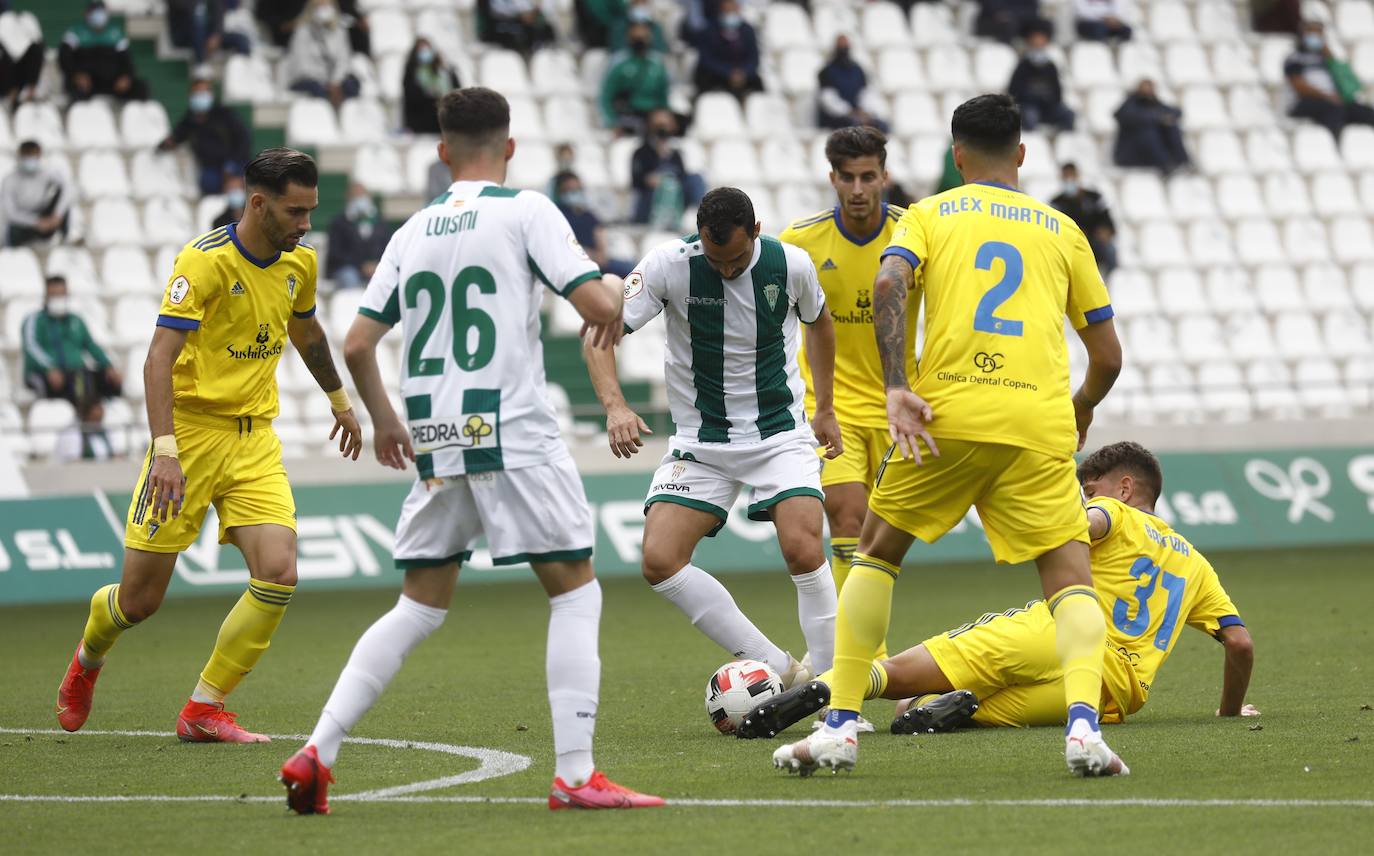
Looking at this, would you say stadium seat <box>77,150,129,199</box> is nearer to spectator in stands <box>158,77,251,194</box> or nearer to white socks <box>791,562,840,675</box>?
spectator in stands <box>158,77,251,194</box>

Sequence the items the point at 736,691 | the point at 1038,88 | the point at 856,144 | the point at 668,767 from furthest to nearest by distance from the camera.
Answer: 1. the point at 1038,88
2. the point at 856,144
3. the point at 736,691
4. the point at 668,767

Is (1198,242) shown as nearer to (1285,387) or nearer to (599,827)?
(1285,387)

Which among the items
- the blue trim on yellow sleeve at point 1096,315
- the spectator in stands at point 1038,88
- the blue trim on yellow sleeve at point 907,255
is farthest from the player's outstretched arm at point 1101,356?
the spectator in stands at point 1038,88

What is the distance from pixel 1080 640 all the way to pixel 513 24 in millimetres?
17878

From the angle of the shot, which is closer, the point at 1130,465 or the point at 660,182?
the point at 1130,465

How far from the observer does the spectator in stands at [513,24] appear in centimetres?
2339

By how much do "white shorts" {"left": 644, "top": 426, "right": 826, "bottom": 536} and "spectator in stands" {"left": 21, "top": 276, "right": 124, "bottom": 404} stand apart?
10.7 metres

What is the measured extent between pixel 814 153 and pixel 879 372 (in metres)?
14.8

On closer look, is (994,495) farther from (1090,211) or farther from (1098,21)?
(1098,21)

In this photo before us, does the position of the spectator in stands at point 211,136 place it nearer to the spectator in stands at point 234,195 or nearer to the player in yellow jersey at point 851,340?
the spectator in stands at point 234,195

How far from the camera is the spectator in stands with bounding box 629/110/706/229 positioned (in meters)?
21.8

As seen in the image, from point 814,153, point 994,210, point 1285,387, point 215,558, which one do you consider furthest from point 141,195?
point 994,210

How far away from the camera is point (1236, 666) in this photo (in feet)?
27.1

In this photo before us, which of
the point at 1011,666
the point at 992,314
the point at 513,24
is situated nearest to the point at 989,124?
the point at 992,314
